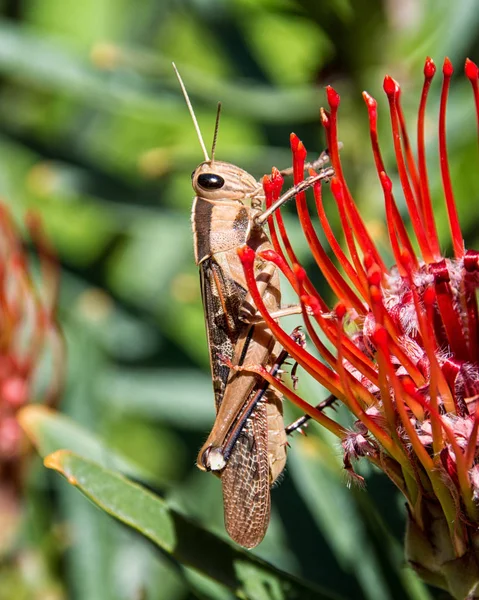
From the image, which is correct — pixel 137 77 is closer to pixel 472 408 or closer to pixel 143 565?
pixel 143 565

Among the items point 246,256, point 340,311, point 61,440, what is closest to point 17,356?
point 61,440

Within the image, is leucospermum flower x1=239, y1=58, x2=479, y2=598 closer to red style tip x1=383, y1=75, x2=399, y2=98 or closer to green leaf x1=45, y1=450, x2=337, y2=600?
red style tip x1=383, y1=75, x2=399, y2=98

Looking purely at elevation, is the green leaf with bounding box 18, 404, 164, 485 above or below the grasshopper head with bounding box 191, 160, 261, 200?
below

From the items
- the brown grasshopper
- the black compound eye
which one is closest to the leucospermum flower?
the brown grasshopper

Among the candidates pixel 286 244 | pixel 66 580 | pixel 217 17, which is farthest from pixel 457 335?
pixel 217 17

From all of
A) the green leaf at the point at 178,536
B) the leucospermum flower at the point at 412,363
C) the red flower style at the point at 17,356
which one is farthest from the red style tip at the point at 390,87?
the red flower style at the point at 17,356

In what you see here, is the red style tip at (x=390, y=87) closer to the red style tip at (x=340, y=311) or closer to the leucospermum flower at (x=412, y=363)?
the leucospermum flower at (x=412, y=363)

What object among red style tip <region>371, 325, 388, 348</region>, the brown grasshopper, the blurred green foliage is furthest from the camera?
the blurred green foliage
